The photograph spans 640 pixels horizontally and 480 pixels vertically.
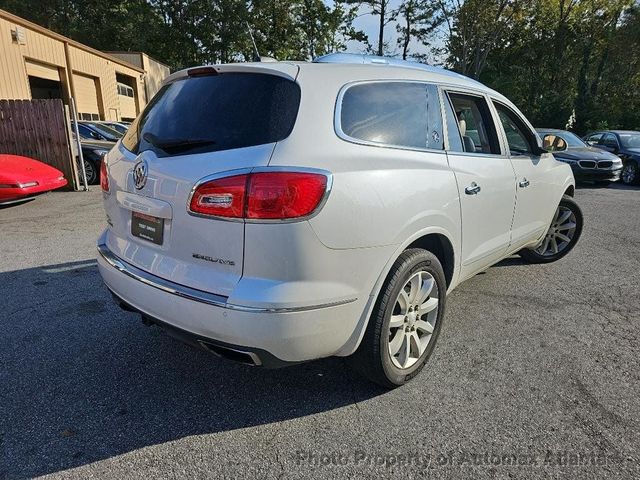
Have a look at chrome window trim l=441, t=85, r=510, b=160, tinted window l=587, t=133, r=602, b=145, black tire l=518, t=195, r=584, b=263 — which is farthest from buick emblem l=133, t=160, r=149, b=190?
tinted window l=587, t=133, r=602, b=145

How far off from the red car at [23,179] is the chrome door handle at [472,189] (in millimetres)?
7301

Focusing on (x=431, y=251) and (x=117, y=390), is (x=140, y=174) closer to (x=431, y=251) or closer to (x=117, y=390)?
(x=117, y=390)

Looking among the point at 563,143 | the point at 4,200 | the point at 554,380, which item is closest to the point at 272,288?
the point at 554,380

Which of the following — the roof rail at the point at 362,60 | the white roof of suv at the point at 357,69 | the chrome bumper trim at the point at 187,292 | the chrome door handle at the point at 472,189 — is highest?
the roof rail at the point at 362,60

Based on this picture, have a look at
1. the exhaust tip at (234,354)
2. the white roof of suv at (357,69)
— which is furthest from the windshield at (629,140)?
the exhaust tip at (234,354)

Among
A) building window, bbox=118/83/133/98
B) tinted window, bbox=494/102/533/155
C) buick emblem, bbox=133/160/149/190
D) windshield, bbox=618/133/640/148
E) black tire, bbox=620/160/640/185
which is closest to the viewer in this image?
buick emblem, bbox=133/160/149/190

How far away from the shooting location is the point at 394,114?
247cm

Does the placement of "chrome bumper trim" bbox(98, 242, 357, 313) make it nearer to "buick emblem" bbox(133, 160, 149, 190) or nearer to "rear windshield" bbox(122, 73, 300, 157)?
"buick emblem" bbox(133, 160, 149, 190)

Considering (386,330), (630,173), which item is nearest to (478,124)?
(386,330)

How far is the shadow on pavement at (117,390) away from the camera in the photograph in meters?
2.13

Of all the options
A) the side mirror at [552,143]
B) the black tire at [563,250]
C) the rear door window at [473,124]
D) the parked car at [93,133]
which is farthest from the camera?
A: the parked car at [93,133]

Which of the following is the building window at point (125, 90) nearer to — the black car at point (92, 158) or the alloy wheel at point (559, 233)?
the black car at point (92, 158)

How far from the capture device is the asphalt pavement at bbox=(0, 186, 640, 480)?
2018 mm

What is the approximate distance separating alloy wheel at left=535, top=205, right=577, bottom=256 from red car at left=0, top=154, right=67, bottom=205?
25.6 feet
